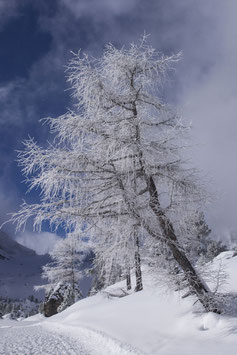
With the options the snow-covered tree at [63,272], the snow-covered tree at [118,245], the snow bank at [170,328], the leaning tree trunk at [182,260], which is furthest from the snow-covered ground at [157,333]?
the snow-covered tree at [63,272]

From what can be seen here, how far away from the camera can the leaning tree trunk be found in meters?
6.21

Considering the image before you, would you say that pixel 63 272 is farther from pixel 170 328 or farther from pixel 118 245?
pixel 118 245

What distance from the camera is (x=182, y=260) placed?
257 inches

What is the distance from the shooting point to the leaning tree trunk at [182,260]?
20.4 feet

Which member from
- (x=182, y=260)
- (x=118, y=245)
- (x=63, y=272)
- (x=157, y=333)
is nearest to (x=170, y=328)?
(x=157, y=333)

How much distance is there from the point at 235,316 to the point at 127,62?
677 centimetres

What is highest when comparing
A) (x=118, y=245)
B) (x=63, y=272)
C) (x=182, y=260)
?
(x=118, y=245)

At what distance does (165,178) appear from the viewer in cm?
697

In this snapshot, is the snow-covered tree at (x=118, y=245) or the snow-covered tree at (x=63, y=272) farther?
the snow-covered tree at (x=63, y=272)

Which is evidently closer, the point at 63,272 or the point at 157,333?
the point at 157,333

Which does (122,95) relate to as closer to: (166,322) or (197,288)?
(197,288)

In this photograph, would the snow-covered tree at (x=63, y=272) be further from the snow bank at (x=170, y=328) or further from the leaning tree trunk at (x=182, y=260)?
the leaning tree trunk at (x=182, y=260)

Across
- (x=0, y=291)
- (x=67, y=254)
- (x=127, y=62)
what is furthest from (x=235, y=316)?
(x=0, y=291)

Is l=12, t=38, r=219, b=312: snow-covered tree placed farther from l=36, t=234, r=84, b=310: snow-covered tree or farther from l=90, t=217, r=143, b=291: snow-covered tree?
l=36, t=234, r=84, b=310: snow-covered tree
